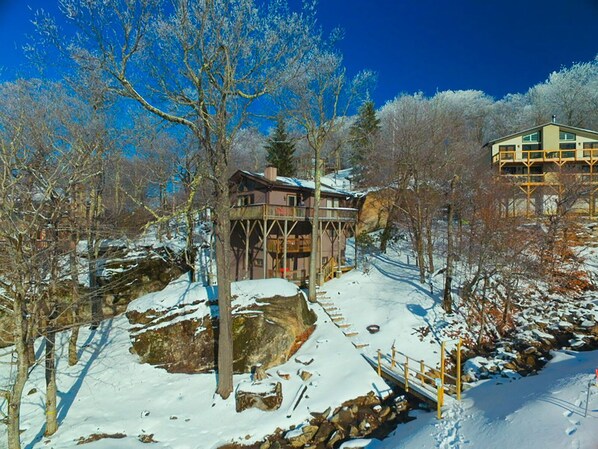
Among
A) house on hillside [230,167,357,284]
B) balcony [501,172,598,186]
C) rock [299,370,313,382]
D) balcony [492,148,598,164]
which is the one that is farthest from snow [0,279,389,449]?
balcony [492,148,598,164]

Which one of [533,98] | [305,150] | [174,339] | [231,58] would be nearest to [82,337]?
[174,339]

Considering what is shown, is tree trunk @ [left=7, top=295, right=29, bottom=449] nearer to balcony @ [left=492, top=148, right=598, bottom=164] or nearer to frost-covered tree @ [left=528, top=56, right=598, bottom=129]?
balcony @ [left=492, top=148, right=598, bottom=164]

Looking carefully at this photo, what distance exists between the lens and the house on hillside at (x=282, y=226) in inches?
822

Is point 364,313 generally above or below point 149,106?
below

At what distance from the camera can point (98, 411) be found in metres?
9.95

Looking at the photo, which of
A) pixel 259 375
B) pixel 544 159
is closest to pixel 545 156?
pixel 544 159

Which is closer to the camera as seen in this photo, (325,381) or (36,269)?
(36,269)

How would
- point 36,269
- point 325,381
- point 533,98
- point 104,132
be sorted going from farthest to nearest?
1. point 533,98
2. point 325,381
3. point 104,132
4. point 36,269

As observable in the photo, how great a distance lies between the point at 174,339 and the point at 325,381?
5.94 metres

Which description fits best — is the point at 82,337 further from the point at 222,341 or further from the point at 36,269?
the point at 36,269

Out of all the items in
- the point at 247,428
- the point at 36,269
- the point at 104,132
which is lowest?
the point at 247,428

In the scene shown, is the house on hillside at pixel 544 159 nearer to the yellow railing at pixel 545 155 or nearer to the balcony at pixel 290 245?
the yellow railing at pixel 545 155

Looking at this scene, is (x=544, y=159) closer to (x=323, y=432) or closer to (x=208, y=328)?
(x=323, y=432)

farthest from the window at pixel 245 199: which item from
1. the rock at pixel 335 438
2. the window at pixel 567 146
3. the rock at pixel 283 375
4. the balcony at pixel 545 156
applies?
the window at pixel 567 146
